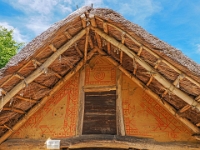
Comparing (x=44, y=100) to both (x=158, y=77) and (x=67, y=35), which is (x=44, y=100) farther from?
(x=158, y=77)

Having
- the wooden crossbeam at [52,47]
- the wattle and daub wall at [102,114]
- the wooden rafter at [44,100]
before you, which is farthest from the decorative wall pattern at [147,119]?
the wooden crossbeam at [52,47]

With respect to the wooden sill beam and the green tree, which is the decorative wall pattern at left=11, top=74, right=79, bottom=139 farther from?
the green tree

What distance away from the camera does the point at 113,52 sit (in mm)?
4219

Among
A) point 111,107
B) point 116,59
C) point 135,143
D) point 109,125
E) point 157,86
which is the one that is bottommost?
point 135,143

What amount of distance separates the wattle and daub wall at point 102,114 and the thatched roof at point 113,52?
18 centimetres

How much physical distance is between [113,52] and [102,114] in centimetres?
102

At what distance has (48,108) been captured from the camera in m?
4.30

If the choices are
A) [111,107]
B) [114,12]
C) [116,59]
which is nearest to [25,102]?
[111,107]

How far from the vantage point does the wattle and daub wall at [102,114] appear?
153 inches

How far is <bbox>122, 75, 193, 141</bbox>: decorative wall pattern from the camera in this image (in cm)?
382

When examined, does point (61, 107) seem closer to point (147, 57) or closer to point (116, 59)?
point (116, 59)

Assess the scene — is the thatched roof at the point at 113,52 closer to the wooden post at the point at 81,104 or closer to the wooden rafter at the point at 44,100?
the wooden rafter at the point at 44,100

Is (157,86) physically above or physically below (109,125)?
above

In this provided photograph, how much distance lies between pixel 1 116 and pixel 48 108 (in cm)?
74
